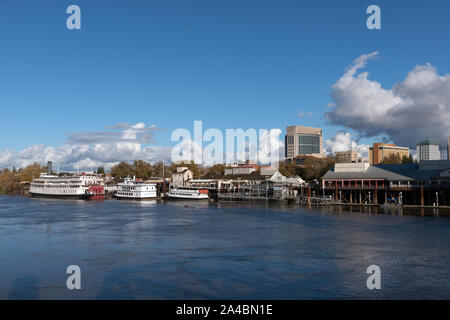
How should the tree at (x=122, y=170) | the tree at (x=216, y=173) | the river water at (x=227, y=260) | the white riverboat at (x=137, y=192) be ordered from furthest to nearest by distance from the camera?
1. the tree at (x=122, y=170)
2. the tree at (x=216, y=173)
3. the white riverboat at (x=137, y=192)
4. the river water at (x=227, y=260)

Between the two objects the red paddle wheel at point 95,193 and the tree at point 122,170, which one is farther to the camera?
the tree at point 122,170

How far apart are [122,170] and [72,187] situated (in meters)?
51.9

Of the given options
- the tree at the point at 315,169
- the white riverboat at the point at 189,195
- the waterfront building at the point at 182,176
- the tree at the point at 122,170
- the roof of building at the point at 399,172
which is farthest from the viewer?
the tree at the point at 122,170

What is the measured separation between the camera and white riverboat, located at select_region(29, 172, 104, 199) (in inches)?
4663

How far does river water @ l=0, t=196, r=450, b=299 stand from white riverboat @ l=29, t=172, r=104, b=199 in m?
67.9

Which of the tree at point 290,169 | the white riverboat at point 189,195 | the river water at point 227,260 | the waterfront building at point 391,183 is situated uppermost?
the tree at point 290,169

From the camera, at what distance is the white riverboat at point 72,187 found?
118438 millimetres

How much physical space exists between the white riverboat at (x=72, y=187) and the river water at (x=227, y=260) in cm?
6788

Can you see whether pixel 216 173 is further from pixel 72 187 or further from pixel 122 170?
pixel 122 170

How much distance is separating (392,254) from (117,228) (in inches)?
1234

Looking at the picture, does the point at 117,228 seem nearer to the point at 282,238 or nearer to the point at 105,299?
the point at 282,238

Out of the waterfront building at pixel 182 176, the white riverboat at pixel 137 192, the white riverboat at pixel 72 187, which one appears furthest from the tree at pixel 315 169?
the white riverboat at pixel 72 187

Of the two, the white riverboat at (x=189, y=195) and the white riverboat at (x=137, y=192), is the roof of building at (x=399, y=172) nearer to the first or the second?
the white riverboat at (x=189, y=195)
